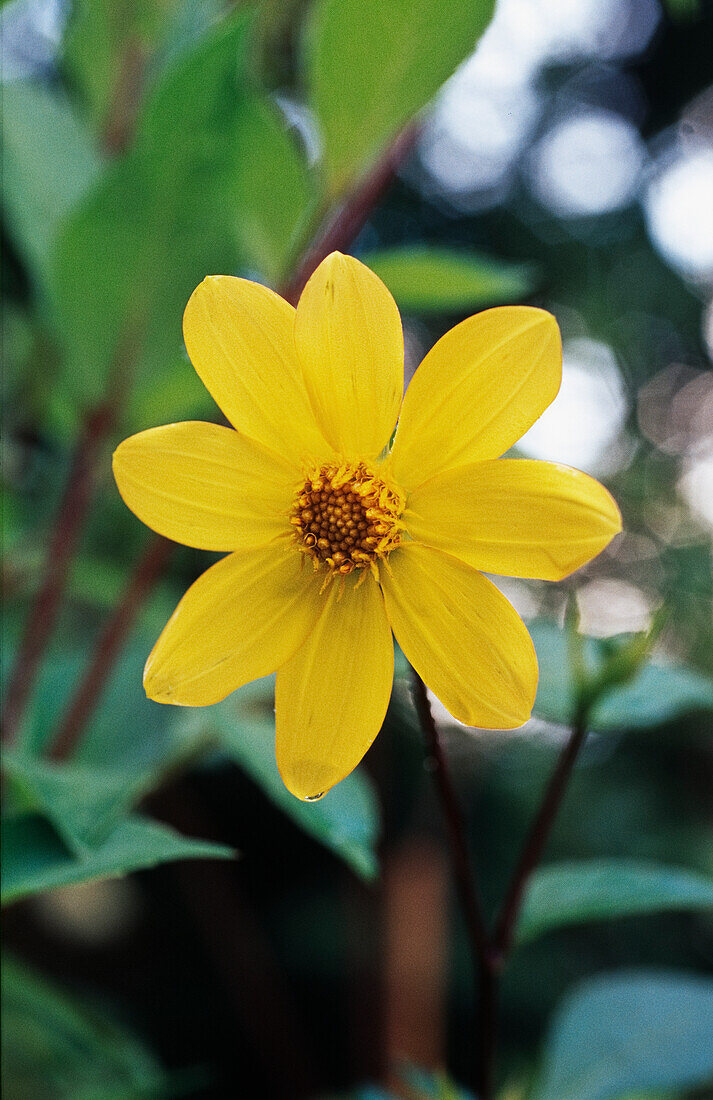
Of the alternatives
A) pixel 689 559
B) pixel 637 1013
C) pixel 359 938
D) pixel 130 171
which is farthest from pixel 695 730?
pixel 130 171

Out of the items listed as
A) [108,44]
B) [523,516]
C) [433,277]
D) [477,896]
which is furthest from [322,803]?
[108,44]

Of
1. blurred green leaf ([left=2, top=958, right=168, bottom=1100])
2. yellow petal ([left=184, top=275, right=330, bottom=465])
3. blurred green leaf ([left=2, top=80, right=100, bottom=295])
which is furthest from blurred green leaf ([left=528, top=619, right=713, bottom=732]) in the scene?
blurred green leaf ([left=2, top=80, right=100, bottom=295])

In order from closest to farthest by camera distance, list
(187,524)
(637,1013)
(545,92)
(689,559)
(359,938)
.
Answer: (187,524) → (637,1013) → (359,938) → (689,559) → (545,92)

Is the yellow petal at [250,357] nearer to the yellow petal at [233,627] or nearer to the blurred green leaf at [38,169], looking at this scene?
the yellow petal at [233,627]

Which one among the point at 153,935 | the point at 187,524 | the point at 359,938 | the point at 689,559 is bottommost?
the point at 153,935

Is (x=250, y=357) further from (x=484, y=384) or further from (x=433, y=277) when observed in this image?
(x=433, y=277)

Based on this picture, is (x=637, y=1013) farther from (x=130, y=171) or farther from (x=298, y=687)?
(x=130, y=171)

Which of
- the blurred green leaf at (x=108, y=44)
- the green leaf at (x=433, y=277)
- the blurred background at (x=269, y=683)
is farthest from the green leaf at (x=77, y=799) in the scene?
the blurred green leaf at (x=108, y=44)
